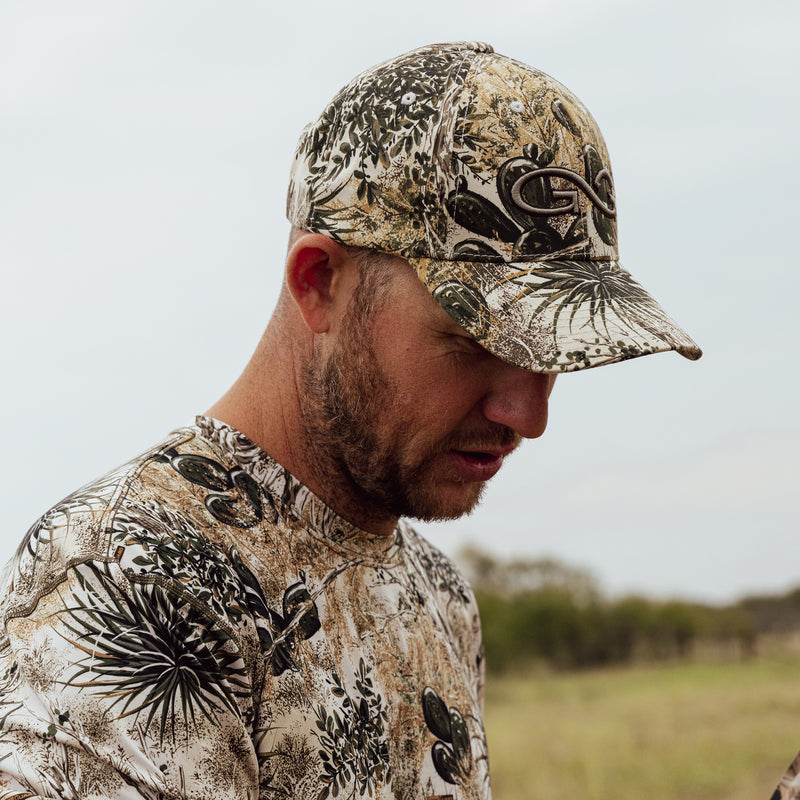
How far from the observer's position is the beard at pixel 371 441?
192cm

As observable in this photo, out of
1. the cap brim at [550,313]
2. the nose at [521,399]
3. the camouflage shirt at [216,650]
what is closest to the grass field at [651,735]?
the camouflage shirt at [216,650]

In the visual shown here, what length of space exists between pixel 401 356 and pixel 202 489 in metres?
0.43

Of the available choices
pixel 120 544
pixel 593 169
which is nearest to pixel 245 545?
pixel 120 544

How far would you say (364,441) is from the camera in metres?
1.96

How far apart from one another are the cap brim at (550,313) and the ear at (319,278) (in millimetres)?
165

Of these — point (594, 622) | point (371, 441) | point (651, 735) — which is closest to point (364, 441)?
point (371, 441)

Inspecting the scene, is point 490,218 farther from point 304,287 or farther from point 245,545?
point 245,545

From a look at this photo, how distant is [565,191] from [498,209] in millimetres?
129

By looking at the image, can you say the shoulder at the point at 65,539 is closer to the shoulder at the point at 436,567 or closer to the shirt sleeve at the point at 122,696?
the shirt sleeve at the point at 122,696

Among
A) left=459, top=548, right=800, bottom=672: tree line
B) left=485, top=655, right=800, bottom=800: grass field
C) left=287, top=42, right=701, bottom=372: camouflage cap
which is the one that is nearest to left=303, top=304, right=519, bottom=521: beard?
left=287, top=42, right=701, bottom=372: camouflage cap

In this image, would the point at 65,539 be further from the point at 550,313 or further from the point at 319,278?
the point at 550,313

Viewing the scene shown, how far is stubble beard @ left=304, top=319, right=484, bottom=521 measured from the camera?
Result: 6.30 ft

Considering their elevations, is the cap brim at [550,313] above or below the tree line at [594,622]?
above

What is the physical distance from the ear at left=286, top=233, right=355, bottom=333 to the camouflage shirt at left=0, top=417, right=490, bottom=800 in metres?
0.28
